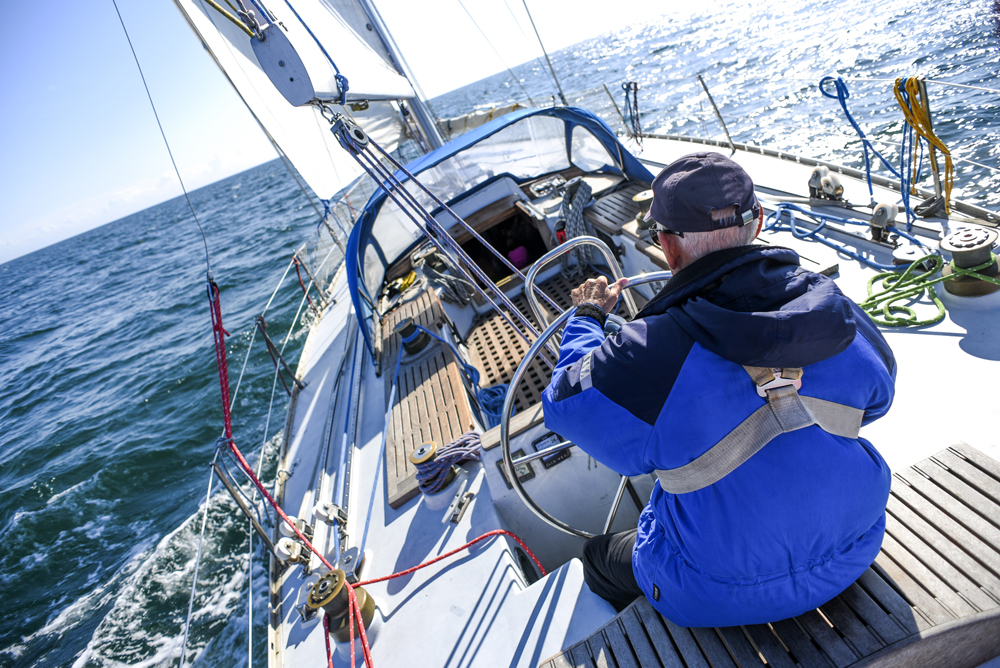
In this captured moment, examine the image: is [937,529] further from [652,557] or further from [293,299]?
[293,299]

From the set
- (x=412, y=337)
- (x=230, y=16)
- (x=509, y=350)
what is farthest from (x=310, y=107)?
(x=509, y=350)

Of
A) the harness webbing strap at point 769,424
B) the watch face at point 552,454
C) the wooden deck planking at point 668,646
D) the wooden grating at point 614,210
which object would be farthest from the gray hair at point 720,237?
the wooden grating at point 614,210

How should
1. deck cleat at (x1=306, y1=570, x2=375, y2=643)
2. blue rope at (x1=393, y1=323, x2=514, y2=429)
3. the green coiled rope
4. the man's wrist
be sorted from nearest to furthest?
the man's wrist → deck cleat at (x1=306, y1=570, x2=375, y2=643) → the green coiled rope → blue rope at (x1=393, y1=323, x2=514, y2=429)

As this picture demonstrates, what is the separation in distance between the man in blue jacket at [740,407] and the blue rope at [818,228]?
97.9 inches

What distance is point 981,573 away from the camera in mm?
1417

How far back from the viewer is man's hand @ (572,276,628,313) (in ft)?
5.63

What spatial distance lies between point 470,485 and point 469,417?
0.73m

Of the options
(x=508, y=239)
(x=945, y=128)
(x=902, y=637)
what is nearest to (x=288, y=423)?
(x=508, y=239)

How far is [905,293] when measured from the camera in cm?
281

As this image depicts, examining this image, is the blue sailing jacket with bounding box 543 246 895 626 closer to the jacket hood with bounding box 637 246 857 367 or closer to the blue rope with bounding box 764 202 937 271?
the jacket hood with bounding box 637 246 857 367

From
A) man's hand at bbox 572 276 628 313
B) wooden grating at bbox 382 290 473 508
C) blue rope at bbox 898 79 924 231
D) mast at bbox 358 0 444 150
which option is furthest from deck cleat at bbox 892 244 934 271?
mast at bbox 358 0 444 150

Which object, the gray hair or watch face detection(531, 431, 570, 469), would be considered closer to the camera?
the gray hair

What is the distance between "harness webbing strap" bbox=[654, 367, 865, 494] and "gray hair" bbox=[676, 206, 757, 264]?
1.07 ft

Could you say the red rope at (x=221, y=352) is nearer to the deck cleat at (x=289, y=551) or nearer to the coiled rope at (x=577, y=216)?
the deck cleat at (x=289, y=551)
